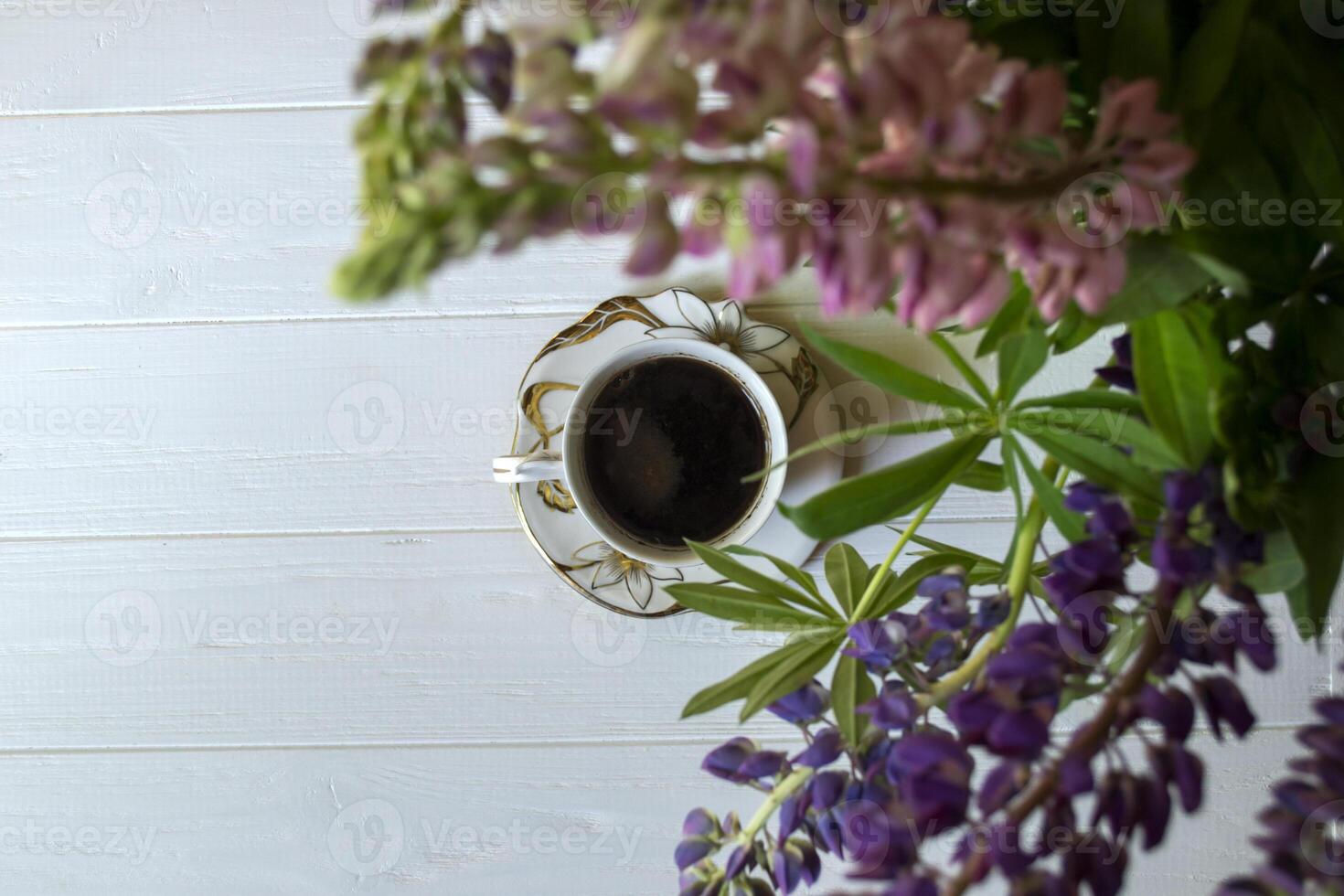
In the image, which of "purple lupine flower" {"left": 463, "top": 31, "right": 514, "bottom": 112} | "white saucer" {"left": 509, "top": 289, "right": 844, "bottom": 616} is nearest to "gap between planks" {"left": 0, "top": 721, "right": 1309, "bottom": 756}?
"white saucer" {"left": 509, "top": 289, "right": 844, "bottom": 616}

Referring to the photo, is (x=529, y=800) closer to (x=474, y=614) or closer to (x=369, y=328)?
(x=474, y=614)

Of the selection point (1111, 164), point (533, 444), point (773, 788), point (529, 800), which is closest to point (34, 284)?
point (533, 444)

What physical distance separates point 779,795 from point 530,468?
347 millimetres

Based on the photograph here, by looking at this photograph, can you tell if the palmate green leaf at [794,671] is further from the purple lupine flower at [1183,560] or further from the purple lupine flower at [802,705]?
the purple lupine flower at [1183,560]

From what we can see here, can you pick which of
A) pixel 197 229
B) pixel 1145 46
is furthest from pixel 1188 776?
pixel 197 229

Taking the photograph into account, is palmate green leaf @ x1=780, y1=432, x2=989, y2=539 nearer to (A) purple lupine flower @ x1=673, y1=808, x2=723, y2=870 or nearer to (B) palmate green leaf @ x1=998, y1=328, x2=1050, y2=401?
(B) palmate green leaf @ x1=998, y1=328, x2=1050, y2=401

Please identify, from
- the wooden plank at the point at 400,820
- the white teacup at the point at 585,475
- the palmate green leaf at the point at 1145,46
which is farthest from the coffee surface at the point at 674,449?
the palmate green leaf at the point at 1145,46

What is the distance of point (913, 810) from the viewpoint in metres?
0.28

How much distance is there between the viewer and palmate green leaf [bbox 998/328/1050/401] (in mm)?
363

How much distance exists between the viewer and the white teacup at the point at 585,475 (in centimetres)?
70

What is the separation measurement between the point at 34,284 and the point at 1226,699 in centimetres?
90

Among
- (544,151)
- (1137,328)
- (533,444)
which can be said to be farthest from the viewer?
(533,444)

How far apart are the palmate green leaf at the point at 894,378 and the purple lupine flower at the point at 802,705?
0.44 ft

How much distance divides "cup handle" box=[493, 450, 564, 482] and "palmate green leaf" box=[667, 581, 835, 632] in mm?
186
